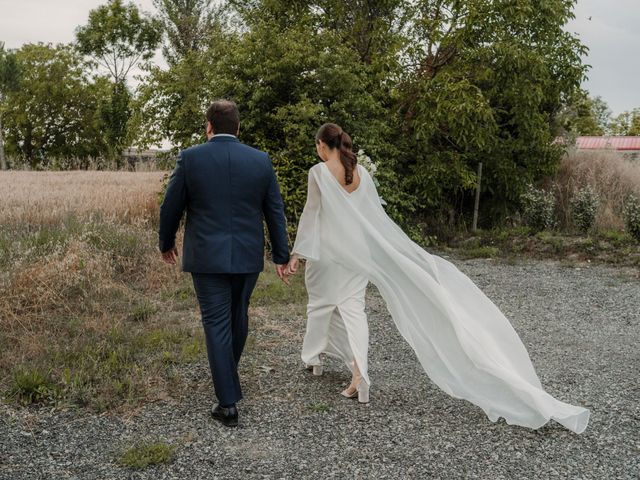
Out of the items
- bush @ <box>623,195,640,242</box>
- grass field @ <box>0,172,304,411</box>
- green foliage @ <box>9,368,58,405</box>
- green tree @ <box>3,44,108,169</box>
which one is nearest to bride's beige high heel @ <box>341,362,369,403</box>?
grass field @ <box>0,172,304,411</box>

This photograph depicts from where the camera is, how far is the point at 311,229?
5.71m

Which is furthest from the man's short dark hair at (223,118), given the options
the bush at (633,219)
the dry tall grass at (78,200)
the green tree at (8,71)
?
the green tree at (8,71)

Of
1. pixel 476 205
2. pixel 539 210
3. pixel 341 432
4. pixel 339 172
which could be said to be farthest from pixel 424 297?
pixel 476 205

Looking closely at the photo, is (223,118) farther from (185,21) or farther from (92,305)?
(185,21)

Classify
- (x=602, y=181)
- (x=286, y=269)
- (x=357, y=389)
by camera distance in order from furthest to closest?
(x=602, y=181) → (x=357, y=389) → (x=286, y=269)

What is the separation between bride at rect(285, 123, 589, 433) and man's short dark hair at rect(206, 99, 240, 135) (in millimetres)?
920

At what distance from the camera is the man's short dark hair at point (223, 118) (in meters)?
4.90

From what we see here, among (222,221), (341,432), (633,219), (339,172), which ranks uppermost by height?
(339,172)

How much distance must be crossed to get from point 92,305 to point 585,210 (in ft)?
35.6

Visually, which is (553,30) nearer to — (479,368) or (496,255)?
(496,255)

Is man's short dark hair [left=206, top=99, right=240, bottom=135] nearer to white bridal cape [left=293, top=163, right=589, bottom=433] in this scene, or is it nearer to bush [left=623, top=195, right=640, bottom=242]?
white bridal cape [left=293, top=163, right=589, bottom=433]

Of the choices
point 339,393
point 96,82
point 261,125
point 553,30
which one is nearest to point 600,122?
point 96,82

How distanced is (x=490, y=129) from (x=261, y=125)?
482 cm

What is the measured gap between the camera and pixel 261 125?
41.6 feet
